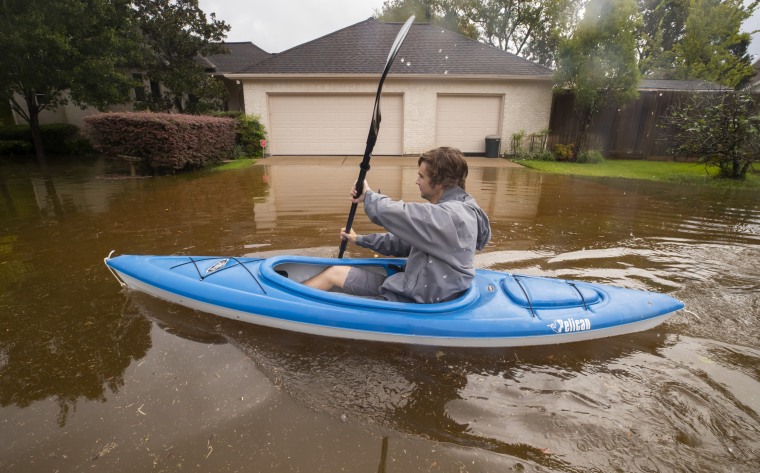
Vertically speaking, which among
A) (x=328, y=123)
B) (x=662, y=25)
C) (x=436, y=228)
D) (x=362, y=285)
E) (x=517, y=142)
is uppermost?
(x=662, y=25)

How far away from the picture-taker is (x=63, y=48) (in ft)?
32.7

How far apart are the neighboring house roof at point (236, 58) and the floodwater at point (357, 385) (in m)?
15.2

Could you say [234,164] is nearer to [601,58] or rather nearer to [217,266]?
[217,266]

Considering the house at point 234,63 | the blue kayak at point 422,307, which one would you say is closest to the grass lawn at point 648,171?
the blue kayak at point 422,307

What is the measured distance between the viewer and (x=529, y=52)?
126 ft

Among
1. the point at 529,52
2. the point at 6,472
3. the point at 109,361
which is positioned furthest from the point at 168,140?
the point at 529,52

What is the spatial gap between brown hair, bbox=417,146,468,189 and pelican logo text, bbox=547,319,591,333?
1.15 metres

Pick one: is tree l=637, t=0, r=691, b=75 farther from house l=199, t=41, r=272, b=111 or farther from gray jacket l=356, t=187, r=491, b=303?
gray jacket l=356, t=187, r=491, b=303

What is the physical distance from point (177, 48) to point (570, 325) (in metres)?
15.4

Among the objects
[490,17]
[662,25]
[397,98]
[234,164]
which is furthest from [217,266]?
[662,25]

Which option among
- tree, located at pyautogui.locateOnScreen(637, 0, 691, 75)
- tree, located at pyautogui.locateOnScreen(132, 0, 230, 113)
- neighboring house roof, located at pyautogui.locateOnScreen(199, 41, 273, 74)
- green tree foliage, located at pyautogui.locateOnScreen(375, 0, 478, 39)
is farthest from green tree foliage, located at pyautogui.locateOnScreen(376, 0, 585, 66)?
tree, located at pyautogui.locateOnScreen(132, 0, 230, 113)

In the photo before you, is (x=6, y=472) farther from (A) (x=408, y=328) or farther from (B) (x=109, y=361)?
(A) (x=408, y=328)

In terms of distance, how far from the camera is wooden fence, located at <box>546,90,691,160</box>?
43.4 ft

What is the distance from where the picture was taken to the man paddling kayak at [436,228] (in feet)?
7.97
